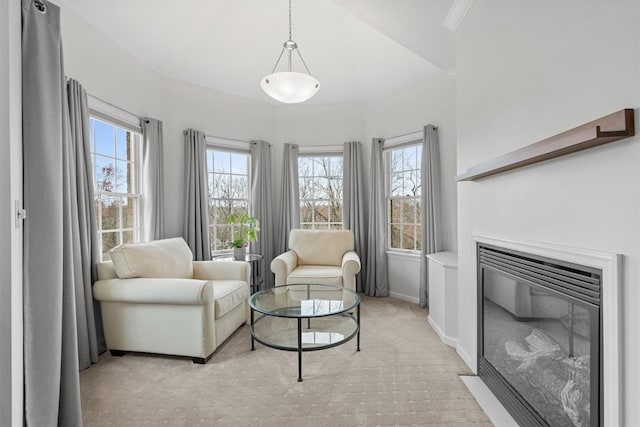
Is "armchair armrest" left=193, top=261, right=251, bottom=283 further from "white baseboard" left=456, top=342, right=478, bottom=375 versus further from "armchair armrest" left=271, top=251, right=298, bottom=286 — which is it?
"white baseboard" left=456, top=342, right=478, bottom=375

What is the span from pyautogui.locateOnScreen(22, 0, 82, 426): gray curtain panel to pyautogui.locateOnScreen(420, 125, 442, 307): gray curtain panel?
3267 mm

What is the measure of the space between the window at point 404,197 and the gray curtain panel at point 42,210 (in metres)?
3.45

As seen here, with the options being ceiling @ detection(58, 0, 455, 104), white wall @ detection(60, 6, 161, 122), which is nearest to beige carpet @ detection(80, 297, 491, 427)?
white wall @ detection(60, 6, 161, 122)

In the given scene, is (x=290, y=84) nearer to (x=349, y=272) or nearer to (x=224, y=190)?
(x=349, y=272)

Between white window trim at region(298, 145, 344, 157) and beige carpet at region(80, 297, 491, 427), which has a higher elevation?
white window trim at region(298, 145, 344, 157)

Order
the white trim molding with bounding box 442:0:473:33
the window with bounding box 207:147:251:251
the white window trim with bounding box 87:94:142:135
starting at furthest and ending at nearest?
the window with bounding box 207:147:251:251 < the white window trim with bounding box 87:94:142:135 < the white trim molding with bounding box 442:0:473:33

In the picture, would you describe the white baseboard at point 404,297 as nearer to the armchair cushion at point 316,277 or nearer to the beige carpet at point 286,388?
the armchair cushion at point 316,277

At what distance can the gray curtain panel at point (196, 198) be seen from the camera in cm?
371

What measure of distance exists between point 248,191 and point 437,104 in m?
2.59

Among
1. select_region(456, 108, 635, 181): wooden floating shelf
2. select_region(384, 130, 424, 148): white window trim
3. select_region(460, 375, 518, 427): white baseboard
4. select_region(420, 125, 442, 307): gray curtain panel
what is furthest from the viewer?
select_region(384, 130, 424, 148): white window trim

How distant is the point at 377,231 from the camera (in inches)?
167

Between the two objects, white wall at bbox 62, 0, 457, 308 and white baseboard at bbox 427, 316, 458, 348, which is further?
white wall at bbox 62, 0, 457, 308

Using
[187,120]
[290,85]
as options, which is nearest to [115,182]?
[187,120]

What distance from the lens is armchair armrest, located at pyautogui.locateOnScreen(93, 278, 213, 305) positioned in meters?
2.34
